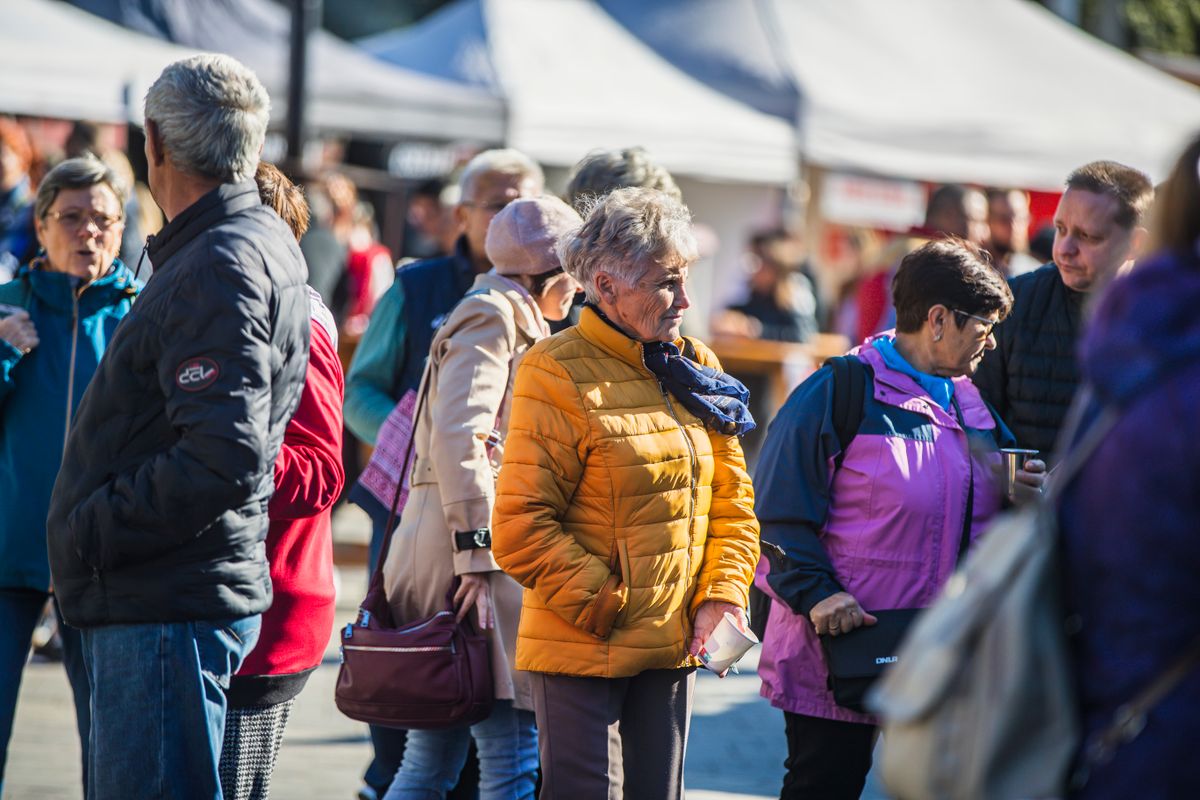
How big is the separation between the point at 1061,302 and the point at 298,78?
749cm

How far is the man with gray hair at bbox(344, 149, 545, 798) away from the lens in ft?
16.5

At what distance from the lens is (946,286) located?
406 centimetres

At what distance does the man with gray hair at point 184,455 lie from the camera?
10.6 ft

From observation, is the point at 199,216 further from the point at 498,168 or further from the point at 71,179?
the point at 498,168

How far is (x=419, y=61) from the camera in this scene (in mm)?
12445

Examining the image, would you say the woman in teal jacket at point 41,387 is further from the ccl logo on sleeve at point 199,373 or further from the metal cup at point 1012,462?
the metal cup at point 1012,462

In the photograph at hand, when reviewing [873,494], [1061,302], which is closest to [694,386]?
[873,494]

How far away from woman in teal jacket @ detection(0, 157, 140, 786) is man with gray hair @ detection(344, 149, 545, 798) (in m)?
0.78

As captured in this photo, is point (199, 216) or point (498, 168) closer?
point (199, 216)

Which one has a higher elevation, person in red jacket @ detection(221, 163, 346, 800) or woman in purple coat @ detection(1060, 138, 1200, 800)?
woman in purple coat @ detection(1060, 138, 1200, 800)

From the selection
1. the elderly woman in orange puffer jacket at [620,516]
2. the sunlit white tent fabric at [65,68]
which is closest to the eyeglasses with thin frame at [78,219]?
the elderly woman in orange puffer jacket at [620,516]

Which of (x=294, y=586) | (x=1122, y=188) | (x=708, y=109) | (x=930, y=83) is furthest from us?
(x=930, y=83)

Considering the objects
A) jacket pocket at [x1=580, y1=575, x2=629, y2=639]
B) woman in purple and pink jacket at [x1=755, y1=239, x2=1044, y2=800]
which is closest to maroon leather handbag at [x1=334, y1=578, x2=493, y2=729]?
jacket pocket at [x1=580, y1=575, x2=629, y2=639]

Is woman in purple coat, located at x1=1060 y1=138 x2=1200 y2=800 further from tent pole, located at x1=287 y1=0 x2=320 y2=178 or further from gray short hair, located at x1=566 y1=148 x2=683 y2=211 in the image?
tent pole, located at x1=287 y1=0 x2=320 y2=178
